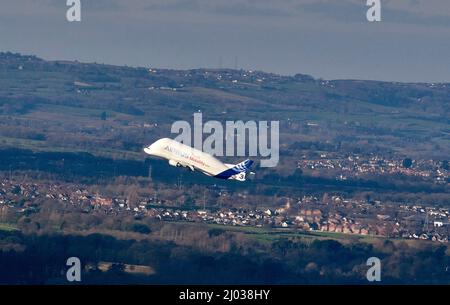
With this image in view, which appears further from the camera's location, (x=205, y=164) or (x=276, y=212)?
(x=276, y=212)

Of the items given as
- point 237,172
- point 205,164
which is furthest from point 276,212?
point 237,172

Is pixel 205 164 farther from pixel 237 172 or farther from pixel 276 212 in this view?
pixel 276 212

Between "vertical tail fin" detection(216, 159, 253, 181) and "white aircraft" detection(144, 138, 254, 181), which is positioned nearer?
"vertical tail fin" detection(216, 159, 253, 181)

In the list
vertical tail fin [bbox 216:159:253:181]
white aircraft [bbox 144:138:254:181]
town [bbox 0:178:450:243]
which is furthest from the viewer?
town [bbox 0:178:450:243]

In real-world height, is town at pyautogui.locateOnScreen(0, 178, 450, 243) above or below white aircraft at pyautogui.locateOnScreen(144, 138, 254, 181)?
below

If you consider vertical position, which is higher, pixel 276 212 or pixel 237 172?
pixel 237 172

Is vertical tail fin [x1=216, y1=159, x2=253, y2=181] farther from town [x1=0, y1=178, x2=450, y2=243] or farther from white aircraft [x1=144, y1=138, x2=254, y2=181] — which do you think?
town [x1=0, y1=178, x2=450, y2=243]

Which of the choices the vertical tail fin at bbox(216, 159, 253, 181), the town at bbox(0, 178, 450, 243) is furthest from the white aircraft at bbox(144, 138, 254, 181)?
the town at bbox(0, 178, 450, 243)

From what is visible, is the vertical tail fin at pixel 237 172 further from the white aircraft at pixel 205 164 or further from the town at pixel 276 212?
the town at pixel 276 212

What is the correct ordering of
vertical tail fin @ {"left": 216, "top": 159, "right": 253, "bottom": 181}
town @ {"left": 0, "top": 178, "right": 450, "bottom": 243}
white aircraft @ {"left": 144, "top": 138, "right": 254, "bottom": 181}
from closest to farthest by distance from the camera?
vertical tail fin @ {"left": 216, "top": 159, "right": 253, "bottom": 181}, white aircraft @ {"left": 144, "top": 138, "right": 254, "bottom": 181}, town @ {"left": 0, "top": 178, "right": 450, "bottom": 243}
